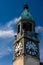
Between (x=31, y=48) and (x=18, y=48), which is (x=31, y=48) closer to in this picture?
(x=31, y=48)

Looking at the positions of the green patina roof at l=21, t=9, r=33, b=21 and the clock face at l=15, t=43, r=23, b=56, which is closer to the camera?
the clock face at l=15, t=43, r=23, b=56

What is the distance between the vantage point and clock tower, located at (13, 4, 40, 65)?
161 feet

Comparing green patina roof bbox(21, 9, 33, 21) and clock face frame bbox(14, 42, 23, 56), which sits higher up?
green patina roof bbox(21, 9, 33, 21)

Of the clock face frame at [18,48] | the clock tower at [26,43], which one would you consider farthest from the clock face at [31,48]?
the clock face frame at [18,48]

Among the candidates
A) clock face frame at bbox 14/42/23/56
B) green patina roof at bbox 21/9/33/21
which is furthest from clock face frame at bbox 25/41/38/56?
green patina roof at bbox 21/9/33/21

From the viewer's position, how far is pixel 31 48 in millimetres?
49969

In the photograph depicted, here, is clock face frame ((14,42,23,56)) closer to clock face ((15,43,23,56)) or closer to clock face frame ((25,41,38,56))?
clock face ((15,43,23,56))

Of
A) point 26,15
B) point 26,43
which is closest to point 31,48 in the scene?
point 26,43

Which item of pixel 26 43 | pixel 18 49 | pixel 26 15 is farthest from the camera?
pixel 26 15

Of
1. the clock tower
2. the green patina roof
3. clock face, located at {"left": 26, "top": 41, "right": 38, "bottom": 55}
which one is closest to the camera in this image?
the clock tower

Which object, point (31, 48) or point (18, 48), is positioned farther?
point (18, 48)

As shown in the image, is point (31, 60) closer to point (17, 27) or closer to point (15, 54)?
point (15, 54)

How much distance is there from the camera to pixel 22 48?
4953 centimetres

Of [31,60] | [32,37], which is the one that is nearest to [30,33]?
[32,37]
